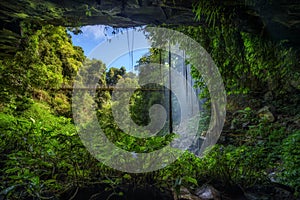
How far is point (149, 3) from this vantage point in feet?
8.95

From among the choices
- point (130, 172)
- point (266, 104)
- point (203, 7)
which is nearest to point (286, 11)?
point (203, 7)

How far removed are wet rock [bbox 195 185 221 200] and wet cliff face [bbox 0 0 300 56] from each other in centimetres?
200

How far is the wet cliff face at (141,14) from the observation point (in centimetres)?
263

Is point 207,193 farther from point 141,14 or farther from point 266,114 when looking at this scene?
point 266,114

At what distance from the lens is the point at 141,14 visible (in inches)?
120

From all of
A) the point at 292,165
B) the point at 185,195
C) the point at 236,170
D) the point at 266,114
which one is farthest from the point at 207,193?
the point at 266,114

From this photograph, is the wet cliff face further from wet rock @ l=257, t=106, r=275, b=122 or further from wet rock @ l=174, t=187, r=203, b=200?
wet rock @ l=257, t=106, r=275, b=122

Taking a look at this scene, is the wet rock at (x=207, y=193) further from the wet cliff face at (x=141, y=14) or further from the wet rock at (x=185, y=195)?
the wet cliff face at (x=141, y=14)

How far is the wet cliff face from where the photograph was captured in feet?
8.63

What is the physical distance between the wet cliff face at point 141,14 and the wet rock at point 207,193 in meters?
2.00

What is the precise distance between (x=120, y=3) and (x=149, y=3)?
365 millimetres

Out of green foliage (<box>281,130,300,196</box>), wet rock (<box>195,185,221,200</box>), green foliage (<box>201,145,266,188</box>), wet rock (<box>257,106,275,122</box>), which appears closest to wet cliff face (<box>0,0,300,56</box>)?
green foliage (<box>281,130,300,196</box>)

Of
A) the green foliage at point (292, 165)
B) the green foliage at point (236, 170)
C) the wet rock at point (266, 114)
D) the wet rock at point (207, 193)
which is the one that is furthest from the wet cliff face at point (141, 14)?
the wet rock at point (266, 114)

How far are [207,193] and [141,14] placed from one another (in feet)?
7.87
